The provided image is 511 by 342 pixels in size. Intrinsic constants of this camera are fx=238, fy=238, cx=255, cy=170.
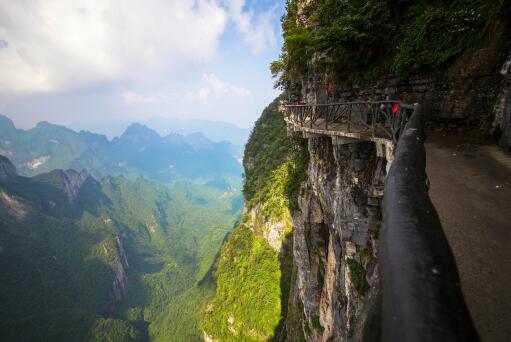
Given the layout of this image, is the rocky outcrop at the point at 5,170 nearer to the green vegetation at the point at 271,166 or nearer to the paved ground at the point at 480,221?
the green vegetation at the point at 271,166

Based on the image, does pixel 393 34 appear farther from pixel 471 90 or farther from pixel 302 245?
pixel 302 245

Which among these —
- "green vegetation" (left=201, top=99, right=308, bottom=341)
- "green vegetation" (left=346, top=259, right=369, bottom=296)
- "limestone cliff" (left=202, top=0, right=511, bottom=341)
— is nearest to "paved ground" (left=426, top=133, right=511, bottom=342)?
"limestone cliff" (left=202, top=0, right=511, bottom=341)

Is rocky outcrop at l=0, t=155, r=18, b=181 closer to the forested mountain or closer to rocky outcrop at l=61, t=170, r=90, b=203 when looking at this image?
the forested mountain

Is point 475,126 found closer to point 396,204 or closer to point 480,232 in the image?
point 480,232

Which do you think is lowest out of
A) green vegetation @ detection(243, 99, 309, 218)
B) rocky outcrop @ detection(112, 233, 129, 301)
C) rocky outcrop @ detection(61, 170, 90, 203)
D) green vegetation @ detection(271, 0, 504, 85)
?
rocky outcrop @ detection(112, 233, 129, 301)

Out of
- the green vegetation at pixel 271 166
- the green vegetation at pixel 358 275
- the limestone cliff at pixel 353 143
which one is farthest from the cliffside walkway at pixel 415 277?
the green vegetation at pixel 271 166

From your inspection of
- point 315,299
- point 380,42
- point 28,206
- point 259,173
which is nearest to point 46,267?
point 28,206
